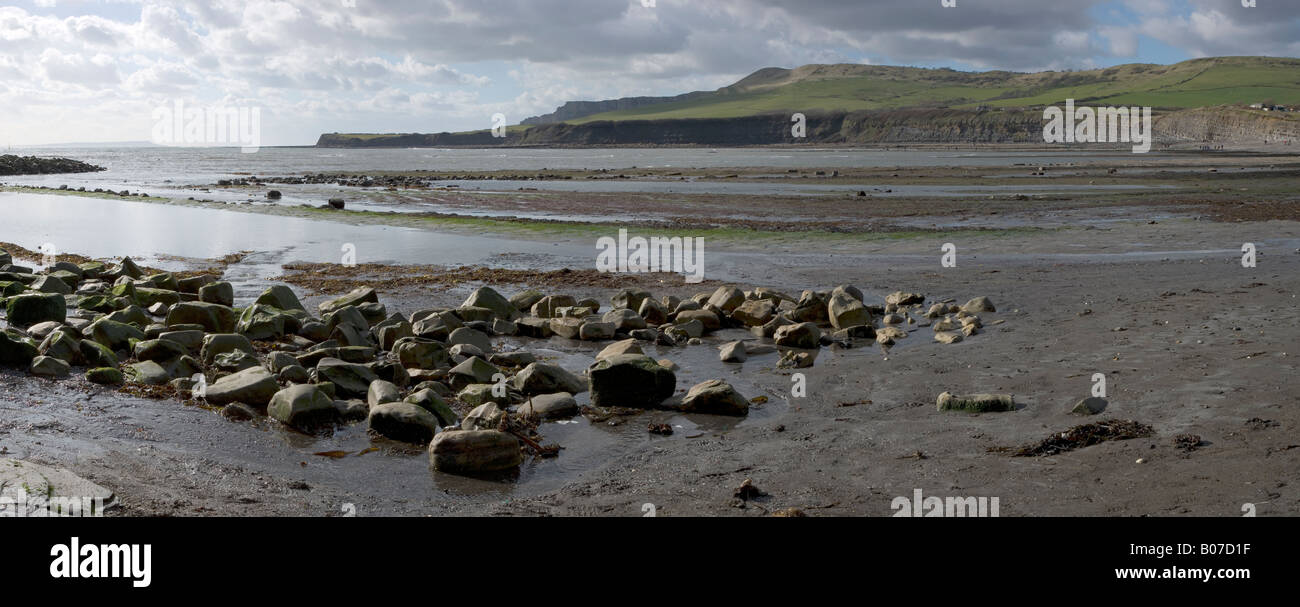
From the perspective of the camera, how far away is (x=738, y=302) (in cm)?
1719

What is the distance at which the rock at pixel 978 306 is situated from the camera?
16859 mm

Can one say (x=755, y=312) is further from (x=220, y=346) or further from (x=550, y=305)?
(x=220, y=346)

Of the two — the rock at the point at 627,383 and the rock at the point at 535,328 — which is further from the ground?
the rock at the point at 535,328

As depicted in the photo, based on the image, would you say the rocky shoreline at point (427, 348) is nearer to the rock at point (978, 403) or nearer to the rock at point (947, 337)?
the rock at point (947, 337)

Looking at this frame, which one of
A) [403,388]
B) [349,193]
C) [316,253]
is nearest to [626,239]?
[316,253]

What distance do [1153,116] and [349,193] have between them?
5607 inches

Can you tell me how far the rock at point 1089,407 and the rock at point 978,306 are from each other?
652 cm

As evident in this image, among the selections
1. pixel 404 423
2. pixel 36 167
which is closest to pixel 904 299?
pixel 404 423

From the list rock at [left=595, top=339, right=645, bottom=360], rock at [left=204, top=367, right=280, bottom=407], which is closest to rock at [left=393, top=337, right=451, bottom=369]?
rock at [left=204, top=367, right=280, bottom=407]

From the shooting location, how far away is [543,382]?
39.4 feet

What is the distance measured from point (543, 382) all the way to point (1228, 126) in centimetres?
14261

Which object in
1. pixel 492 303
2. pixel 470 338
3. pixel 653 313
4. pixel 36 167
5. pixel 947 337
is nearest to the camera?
pixel 470 338

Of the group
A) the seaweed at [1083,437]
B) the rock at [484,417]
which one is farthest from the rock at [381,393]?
the seaweed at [1083,437]

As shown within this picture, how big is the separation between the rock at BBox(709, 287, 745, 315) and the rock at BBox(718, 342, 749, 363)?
273cm
